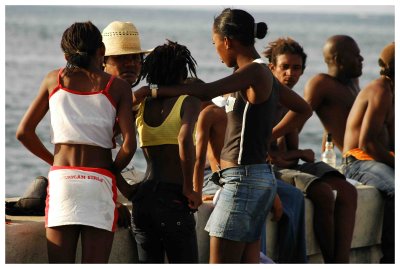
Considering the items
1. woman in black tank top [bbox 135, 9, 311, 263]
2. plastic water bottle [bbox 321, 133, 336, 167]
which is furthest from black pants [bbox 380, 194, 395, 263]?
woman in black tank top [bbox 135, 9, 311, 263]

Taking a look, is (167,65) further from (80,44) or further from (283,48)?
(283,48)

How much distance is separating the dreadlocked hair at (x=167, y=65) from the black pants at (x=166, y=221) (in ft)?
1.92

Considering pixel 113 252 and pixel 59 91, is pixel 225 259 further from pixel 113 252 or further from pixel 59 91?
pixel 59 91

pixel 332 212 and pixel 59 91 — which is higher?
pixel 59 91

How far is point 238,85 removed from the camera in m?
6.61

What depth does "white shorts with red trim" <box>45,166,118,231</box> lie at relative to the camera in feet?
21.5

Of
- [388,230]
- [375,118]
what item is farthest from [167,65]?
[388,230]

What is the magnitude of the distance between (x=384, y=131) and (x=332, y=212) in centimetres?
115

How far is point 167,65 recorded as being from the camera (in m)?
6.82

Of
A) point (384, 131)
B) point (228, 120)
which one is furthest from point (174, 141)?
point (384, 131)

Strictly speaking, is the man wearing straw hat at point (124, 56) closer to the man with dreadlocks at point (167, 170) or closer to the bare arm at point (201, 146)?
the bare arm at point (201, 146)

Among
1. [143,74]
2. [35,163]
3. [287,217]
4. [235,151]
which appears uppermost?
[143,74]

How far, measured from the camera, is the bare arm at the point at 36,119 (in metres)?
6.68

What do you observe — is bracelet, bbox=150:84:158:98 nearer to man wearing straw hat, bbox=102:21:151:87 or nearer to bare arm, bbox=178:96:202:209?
bare arm, bbox=178:96:202:209
